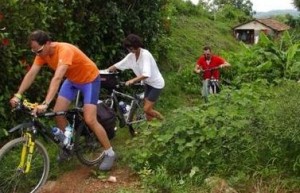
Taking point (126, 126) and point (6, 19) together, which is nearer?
point (6, 19)

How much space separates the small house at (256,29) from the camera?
30.7 meters

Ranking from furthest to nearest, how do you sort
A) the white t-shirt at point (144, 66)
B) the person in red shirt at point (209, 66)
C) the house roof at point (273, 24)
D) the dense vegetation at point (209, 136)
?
1. the house roof at point (273, 24)
2. the person in red shirt at point (209, 66)
3. the white t-shirt at point (144, 66)
4. the dense vegetation at point (209, 136)

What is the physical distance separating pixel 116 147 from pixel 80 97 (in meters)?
1.04

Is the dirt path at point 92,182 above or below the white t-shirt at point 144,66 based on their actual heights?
below

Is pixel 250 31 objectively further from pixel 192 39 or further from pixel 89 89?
pixel 89 89

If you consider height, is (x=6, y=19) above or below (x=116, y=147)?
above

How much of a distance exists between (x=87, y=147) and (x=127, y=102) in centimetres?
150

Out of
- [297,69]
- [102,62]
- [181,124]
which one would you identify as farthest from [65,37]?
[297,69]

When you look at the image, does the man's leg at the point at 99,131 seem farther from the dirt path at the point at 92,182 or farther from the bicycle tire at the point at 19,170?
the bicycle tire at the point at 19,170

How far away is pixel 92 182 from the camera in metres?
6.18

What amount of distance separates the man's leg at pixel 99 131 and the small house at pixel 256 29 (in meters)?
22.8

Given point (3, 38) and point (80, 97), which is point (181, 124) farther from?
point (3, 38)

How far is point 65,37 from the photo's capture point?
8.67 m

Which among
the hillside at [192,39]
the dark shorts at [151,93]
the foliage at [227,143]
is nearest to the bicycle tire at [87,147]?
the foliage at [227,143]
